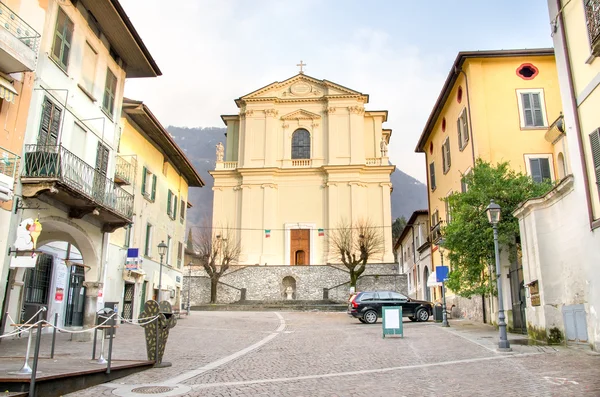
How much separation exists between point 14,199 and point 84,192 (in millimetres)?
2064

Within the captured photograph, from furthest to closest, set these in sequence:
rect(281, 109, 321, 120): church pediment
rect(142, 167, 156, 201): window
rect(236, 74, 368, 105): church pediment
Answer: rect(236, 74, 368, 105): church pediment
rect(281, 109, 321, 120): church pediment
rect(142, 167, 156, 201): window

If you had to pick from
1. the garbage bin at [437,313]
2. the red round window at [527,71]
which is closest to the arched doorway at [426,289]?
the garbage bin at [437,313]

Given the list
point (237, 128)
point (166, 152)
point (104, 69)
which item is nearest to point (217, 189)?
point (237, 128)

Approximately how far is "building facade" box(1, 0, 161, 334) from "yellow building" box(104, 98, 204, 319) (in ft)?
10.4

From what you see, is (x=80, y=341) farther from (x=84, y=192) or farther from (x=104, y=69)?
(x=104, y=69)

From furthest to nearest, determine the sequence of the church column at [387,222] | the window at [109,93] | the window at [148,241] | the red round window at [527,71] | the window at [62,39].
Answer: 1. the church column at [387,222]
2. the window at [148,241]
3. the red round window at [527,71]
4. the window at [109,93]
5. the window at [62,39]

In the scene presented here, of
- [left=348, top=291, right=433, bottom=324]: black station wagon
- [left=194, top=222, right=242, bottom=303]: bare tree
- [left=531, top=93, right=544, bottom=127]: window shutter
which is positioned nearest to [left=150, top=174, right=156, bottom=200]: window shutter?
[left=348, top=291, right=433, bottom=324]: black station wagon

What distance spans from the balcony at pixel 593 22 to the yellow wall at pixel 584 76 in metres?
0.46

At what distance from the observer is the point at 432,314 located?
25031mm

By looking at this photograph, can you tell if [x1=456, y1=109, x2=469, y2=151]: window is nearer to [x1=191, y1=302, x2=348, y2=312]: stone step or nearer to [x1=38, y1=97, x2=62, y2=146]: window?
[x1=191, y1=302, x2=348, y2=312]: stone step

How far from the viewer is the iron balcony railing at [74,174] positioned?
13078 mm

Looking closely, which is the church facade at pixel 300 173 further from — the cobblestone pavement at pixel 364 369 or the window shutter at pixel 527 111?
the cobblestone pavement at pixel 364 369

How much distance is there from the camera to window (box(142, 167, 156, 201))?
Result: 26.2 metres

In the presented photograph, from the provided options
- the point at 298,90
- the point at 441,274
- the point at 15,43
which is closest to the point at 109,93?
the point at 15,43
